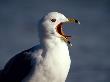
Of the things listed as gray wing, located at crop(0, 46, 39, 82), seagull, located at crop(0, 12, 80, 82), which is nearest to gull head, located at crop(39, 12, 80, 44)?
seagull, located at crop(0, 12, 80, 82)

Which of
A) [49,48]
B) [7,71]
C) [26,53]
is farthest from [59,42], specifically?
[7,71]

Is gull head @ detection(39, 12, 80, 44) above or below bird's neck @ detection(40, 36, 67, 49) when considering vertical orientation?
above

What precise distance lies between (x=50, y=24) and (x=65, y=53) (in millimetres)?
592

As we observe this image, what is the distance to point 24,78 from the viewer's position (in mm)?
8242

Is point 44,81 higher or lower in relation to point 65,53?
lower

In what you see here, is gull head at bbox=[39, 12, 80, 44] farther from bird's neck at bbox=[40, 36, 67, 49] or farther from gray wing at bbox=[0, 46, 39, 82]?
gray wing at bbox=[0, 46, 39, 82]

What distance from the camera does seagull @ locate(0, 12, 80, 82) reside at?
7.84 meters

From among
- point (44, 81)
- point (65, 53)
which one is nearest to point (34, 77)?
point (44, 81)

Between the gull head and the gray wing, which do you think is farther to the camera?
the gray wing

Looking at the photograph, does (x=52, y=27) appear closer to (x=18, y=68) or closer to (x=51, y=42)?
(x=51, y=42)

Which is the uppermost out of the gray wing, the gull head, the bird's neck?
the gull head

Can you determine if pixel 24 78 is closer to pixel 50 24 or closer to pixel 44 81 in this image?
pixel 44 81

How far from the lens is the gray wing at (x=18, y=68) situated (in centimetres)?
826

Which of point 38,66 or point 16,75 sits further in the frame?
point 16,75
